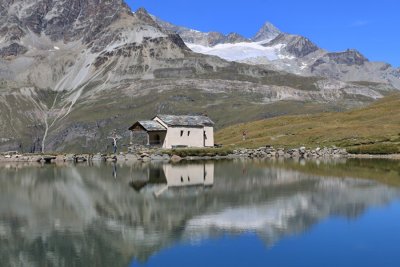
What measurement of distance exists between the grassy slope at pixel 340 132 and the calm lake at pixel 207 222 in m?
51.2

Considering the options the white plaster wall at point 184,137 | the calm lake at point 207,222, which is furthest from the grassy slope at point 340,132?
the calm lake at point 207,222

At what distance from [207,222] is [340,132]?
92.0m

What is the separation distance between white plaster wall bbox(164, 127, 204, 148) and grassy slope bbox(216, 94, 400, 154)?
11.3 metres

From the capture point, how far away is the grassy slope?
107688 millimetres

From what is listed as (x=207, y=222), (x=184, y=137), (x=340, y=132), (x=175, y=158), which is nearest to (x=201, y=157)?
(x=175, y=158)

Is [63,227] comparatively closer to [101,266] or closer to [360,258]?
[101,266]

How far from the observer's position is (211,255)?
26.1 meters

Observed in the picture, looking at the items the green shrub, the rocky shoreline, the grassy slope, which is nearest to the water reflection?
the rocky shoreline

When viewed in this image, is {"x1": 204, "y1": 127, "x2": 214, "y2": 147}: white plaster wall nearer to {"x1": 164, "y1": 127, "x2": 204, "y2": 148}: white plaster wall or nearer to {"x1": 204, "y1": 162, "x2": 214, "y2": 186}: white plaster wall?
{"x1": 164, "y1": 127, "x2": 204, "y2": 148}: white plaster wall

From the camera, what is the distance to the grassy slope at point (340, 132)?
10769 centimetres

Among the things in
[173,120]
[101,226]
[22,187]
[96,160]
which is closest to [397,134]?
[173,120]

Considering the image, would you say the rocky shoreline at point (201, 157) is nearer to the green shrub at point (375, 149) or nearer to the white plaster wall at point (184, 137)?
the green shrub at point (375, 149)

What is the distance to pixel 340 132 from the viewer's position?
121 meters

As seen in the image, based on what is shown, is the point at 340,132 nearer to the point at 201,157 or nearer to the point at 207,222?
the point at 201,157
